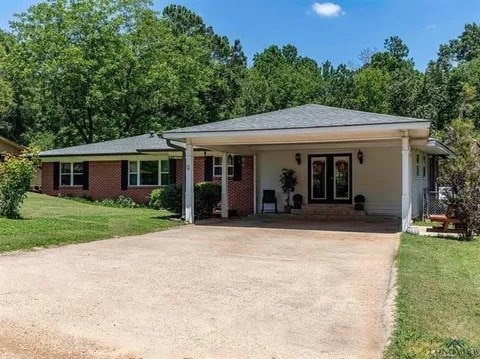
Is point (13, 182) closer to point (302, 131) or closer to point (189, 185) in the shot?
point (189, 185)

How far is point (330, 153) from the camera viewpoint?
18.6m

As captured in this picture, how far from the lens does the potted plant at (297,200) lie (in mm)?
18702

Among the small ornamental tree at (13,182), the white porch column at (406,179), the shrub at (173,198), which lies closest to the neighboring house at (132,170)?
the shrub at (173,198)

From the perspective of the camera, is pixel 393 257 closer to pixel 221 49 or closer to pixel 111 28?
pixel 111 28

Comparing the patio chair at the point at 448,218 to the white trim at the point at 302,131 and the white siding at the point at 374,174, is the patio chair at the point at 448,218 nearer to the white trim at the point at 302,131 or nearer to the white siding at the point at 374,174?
the white trim at the point at 302,131

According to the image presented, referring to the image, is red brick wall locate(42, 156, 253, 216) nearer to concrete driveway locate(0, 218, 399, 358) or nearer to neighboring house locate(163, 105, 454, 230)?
neighboring house locate(163, 105, 454, 230)

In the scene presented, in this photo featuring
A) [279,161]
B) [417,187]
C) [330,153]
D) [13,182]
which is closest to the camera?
[13,182]

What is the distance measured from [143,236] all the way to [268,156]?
325 inches

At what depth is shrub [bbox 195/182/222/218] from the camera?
16.7m

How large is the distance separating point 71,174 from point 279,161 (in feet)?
37.6

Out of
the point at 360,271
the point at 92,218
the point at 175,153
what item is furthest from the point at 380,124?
the point at 175,153

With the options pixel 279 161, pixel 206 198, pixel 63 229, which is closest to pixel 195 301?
pixel 63 229

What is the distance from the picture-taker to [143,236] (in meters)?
12.2

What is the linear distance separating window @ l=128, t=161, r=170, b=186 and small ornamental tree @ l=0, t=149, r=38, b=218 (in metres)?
9.29
